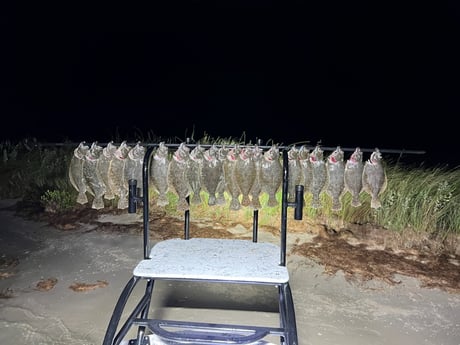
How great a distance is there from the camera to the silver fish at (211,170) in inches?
114

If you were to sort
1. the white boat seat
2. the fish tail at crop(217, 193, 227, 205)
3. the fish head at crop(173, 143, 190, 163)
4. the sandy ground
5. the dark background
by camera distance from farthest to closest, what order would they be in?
the dark background → the sandy ground → the fish tail at crop(217, 193, 227, 205) → the fish head at crop(173, 143, 190, 163) → the white boat seat

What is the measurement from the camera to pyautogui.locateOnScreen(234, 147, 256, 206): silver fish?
290 cm

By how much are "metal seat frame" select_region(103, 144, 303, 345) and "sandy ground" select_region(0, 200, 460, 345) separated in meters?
0.92

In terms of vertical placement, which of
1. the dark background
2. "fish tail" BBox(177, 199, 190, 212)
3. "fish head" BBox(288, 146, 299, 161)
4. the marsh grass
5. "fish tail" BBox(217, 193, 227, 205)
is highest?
the dark background

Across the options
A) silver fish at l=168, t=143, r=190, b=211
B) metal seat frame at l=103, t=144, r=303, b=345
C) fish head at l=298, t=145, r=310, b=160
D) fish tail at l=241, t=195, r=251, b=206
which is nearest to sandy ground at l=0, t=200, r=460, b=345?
metal seat frame at l=103, t=144, r=303, b=345

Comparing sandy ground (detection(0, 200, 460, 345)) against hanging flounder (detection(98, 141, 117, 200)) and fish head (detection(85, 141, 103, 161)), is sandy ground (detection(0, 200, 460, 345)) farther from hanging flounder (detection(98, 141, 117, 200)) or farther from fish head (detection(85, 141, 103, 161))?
fish head (detection(85, 141, 103, 161))

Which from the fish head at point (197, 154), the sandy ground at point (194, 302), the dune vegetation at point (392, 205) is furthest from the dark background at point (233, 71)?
the fish head at point (197, 154)

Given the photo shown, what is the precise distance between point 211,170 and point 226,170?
10cm

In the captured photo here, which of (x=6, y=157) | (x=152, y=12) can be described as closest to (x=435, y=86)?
(x=152, y=12)

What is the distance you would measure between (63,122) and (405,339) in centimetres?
2453

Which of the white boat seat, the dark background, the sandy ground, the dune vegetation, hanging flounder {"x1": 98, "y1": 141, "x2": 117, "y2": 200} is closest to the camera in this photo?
the white boat seat

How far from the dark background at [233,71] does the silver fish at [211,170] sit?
18153 mm

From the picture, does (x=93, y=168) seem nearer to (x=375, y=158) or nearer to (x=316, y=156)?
(x=316, y=156)

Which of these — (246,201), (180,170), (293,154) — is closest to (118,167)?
(180,170)
